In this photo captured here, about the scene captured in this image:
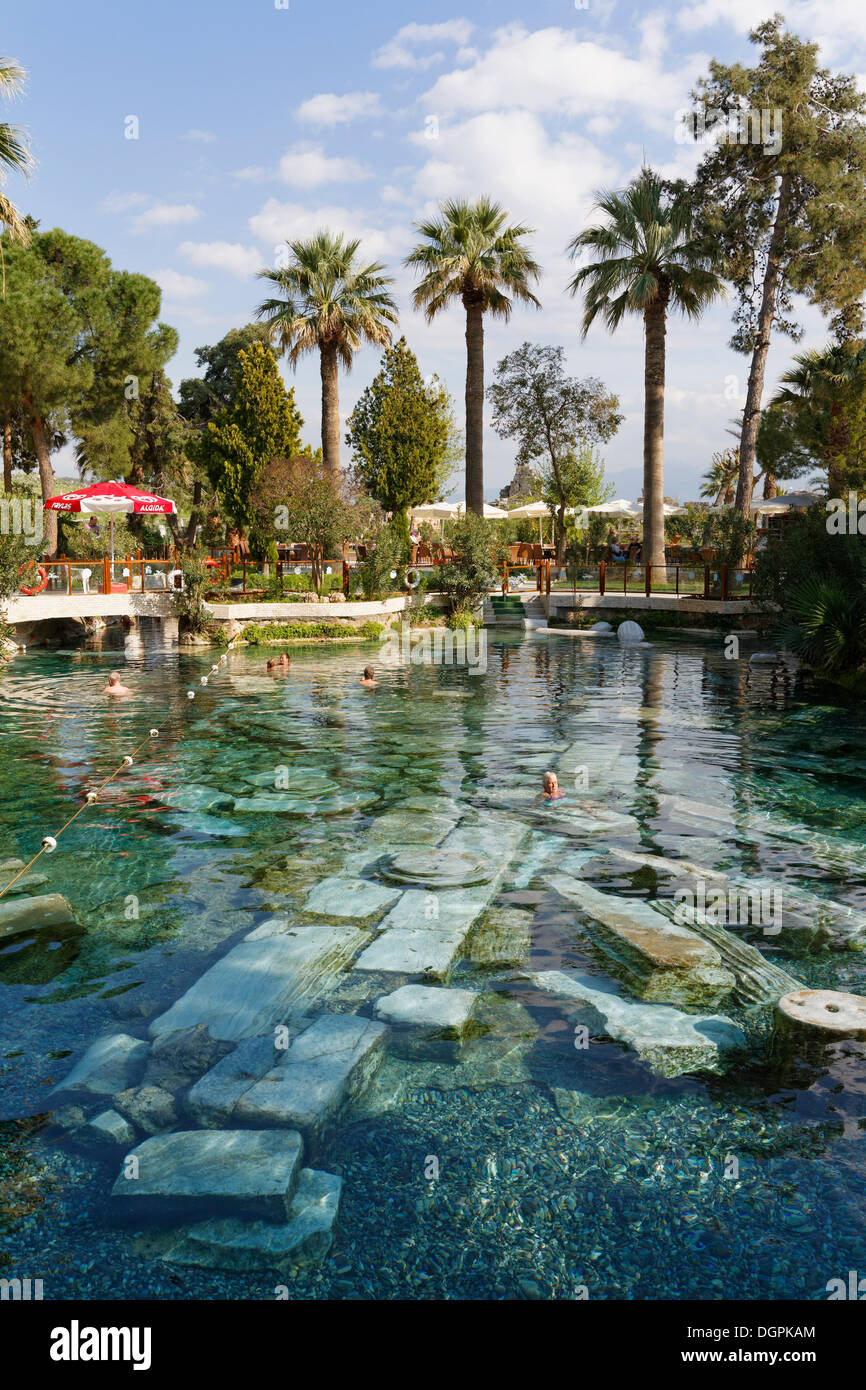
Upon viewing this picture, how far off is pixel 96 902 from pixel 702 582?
959 inches

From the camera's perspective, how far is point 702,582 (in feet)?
95.6

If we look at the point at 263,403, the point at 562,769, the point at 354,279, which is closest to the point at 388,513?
the point at 263,403

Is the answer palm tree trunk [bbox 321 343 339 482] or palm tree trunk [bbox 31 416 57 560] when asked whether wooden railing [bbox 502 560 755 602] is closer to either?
palm tree trunk [bbox 321 343 339 482]

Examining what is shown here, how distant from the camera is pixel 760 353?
31.0 meters

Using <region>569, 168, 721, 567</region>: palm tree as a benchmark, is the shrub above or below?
below

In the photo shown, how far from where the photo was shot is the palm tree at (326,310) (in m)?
32.3

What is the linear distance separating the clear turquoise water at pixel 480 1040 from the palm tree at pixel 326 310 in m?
20.2

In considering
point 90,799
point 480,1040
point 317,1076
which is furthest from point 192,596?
point 317,1076

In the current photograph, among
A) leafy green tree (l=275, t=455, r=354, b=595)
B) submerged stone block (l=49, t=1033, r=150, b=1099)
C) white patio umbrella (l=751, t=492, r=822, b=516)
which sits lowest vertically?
submerged stone block (l=49, t=1033, r=150, b=1099)

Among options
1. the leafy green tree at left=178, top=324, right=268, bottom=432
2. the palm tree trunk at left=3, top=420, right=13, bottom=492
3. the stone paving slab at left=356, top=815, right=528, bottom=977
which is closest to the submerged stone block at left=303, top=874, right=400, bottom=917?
the stone paving slab at left=356, top=815, right=528, bottom=977

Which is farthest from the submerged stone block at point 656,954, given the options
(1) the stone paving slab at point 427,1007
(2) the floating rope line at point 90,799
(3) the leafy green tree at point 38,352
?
(3) the leafy green tree at point 38,352

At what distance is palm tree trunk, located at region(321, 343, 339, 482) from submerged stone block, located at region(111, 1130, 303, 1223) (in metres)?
29.1

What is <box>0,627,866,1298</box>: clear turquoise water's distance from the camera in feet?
12.9
